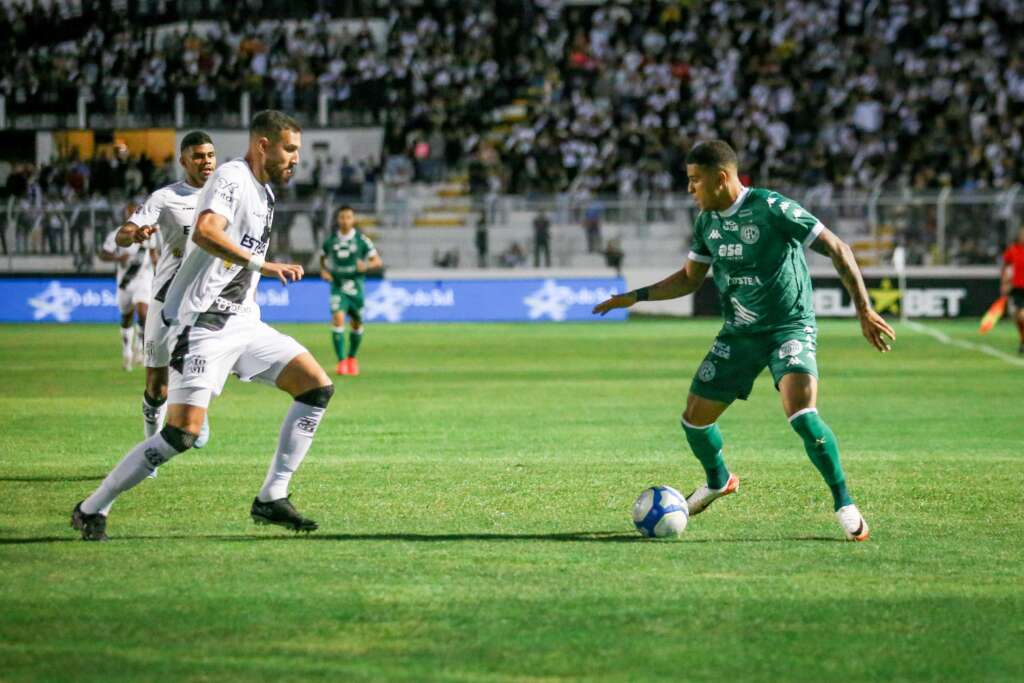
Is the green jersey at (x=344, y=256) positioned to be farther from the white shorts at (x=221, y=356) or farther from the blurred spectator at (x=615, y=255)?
the blurred spectator at (x=615, y=255)

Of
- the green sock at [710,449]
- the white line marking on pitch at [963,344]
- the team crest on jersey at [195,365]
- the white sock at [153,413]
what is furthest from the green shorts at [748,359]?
the white line marking on pitch at [963,344]

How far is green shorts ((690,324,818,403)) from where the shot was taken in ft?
28.2

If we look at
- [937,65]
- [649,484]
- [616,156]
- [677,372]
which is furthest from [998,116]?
[649,484]

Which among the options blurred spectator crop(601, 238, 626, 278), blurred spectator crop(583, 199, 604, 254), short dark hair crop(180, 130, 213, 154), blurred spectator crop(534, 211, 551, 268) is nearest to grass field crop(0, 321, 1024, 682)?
short dark hair crop(180, 130, 213, 154)

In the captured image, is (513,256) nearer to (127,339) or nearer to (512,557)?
(127,339)

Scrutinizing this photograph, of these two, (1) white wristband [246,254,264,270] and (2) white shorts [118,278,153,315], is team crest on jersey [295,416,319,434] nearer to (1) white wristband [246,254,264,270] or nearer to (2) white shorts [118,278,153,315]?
(1) white wristband [246,254,264,270]

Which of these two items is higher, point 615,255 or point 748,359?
point 748,359

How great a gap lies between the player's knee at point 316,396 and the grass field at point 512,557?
73cm

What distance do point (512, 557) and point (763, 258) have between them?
233 cm

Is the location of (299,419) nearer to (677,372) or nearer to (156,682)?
(156,682)

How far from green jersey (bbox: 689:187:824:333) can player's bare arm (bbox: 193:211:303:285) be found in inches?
99.3

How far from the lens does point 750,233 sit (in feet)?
28.6

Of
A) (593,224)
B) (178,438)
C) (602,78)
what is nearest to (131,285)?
(178,438)

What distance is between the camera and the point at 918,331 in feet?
105
